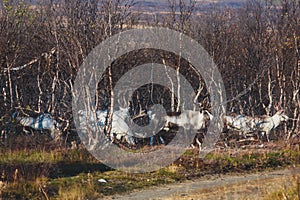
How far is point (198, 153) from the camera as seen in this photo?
13141mm

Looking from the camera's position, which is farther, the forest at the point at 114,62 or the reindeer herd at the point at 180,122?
the reindeer herd at the point at 180,122

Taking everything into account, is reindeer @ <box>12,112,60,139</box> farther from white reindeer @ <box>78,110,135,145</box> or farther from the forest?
white reindeer @ <box>78,110,135,145</box>

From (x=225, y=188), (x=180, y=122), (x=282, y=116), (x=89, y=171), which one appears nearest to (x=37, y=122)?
(x=180, y=122)

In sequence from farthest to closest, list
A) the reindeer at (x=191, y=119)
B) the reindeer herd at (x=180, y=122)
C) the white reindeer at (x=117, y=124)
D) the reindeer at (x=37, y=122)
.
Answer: the reindeer at (x=191, y=119), the reindeer at (x=37, y=122), the reindeer herd at (x=180, y=122), the white reindeer at (x=117, y=124)

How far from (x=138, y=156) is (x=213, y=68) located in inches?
160

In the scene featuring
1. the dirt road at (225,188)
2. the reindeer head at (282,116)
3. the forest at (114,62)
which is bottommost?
the dirt road at (225,188)

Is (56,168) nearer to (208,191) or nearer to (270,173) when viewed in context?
(208,191)

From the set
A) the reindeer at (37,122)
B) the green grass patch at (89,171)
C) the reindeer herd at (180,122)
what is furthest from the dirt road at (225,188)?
the reindeer at (37,122)

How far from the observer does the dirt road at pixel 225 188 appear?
9.40 meters

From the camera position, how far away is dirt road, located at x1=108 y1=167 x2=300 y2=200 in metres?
9.40

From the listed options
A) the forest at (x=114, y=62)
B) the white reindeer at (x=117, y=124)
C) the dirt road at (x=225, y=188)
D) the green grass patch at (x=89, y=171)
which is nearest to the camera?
the dirt road at (x=225, y=188)

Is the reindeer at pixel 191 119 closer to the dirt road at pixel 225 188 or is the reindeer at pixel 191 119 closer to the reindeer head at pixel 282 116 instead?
the reindeer head at pixel 282 116

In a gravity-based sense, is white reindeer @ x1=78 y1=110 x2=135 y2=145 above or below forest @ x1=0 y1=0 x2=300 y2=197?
below

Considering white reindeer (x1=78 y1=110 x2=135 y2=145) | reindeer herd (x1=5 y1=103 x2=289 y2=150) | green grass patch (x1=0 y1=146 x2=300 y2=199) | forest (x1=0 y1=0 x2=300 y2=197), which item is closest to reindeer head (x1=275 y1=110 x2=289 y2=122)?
reindeer herd (x1=5 y1=103 x2=289 y2=150)
